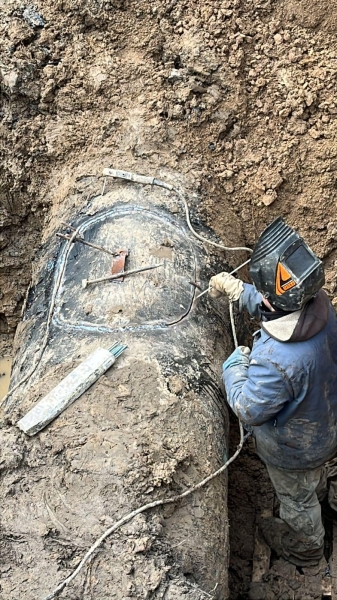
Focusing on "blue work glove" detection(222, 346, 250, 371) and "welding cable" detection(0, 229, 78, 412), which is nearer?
"blue work glove" detection(222, 346, 250, 371)

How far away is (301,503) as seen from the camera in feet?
10.6

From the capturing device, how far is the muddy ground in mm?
3916

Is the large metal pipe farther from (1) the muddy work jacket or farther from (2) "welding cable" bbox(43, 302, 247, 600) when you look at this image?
(1) the muddy work jacket

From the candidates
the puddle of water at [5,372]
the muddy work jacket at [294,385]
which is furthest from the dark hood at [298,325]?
the puddle of water at [5,372]

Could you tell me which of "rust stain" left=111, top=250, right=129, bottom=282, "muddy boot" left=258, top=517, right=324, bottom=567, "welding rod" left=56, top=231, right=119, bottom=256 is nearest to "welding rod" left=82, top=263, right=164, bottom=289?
"rust stain" left=111, top=250, right=129, bottom=282

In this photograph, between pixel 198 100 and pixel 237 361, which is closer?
pixel 237 361

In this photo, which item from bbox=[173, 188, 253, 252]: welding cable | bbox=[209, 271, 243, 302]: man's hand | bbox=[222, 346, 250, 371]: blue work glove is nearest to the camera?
bbox=[222, 346, 250, 371]: blue work glove

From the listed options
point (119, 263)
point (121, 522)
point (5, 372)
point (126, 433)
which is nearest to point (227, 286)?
point (119, 263)

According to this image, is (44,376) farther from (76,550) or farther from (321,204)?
(321,204)

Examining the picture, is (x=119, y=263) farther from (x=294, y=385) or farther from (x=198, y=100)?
(x=198, y=100)

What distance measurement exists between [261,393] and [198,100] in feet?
6.83

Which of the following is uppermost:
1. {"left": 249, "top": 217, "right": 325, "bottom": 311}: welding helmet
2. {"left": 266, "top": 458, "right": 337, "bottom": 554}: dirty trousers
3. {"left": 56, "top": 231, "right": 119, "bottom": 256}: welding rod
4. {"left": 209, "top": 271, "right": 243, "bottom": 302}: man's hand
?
{"left": 249, "top": 217, "right": 325, "bottom": 311}: welding helmet

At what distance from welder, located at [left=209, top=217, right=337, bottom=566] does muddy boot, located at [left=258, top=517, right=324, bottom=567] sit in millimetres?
249

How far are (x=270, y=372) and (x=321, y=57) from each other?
2338mm
